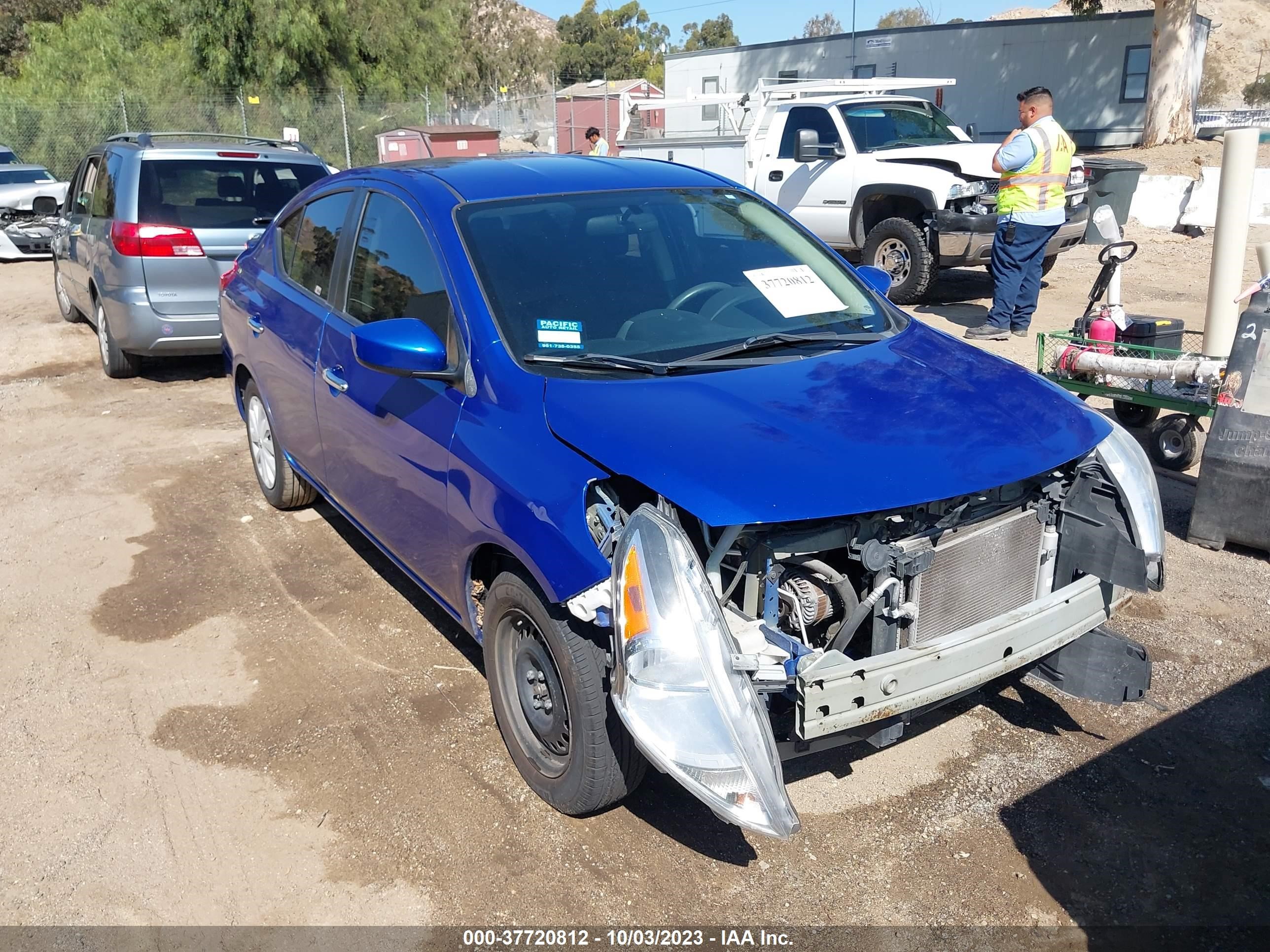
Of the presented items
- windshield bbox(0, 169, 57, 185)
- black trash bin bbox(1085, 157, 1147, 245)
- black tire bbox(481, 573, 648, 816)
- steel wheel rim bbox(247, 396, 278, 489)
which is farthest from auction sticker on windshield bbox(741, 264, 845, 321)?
windshield bbox(0, 169, 57, 185)

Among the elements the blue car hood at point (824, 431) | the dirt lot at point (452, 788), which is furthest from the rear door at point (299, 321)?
the blue car hood at point (824, 431)

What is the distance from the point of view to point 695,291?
3.94 metres

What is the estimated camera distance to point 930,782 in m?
3.56

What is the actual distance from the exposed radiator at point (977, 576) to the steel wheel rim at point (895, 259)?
815 centimetres

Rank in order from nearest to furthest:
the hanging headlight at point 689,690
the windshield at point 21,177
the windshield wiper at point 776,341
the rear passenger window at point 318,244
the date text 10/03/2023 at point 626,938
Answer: the hanging headlight at point 689,690 < the date text 10/03/2023 at point 626,938 < the windshield wiper at point 776,341 < the rear passenger window at point 318,244 < the windshield at point 21,177

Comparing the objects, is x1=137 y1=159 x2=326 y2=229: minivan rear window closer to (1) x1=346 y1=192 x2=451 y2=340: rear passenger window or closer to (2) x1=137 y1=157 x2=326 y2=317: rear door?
(2) x1=137 y1=157 x2=326 y2=317: rear door

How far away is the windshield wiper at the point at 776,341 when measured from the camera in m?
3.55

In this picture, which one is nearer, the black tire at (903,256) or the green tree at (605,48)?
the black tire at (903,256)

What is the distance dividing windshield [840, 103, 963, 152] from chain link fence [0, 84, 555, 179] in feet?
54.0

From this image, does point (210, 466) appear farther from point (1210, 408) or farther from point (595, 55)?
point (595, 55)

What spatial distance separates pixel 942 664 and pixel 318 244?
3.39 metres

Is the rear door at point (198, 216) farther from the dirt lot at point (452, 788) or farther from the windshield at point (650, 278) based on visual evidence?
the windshield at point (650, 278)

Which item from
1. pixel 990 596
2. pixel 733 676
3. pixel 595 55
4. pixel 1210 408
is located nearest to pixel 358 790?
pixel 733 676

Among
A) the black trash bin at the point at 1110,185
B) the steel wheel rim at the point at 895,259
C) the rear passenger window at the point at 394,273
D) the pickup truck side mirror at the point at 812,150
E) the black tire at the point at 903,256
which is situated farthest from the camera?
the pickup truck side mirror at the point at 812,150
